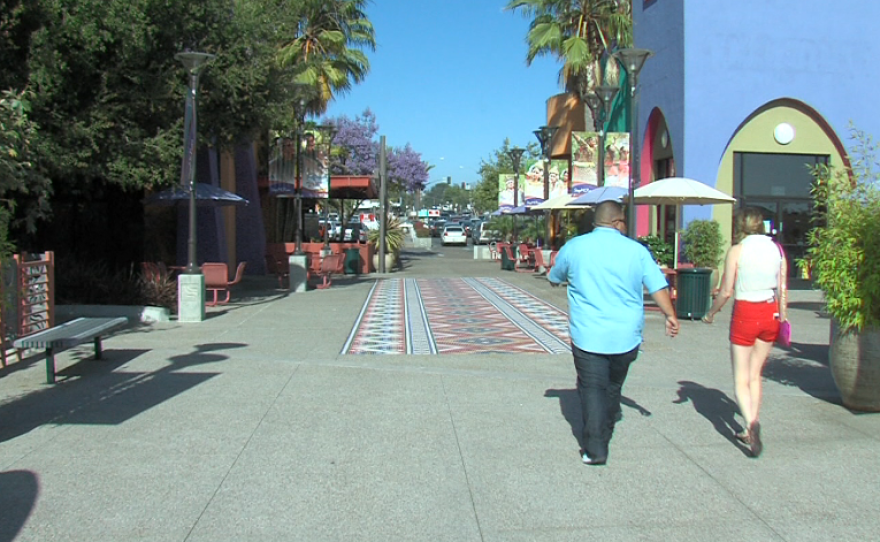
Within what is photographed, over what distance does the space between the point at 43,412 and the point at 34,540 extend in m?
3.15

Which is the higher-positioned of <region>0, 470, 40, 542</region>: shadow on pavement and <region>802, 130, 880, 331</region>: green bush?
<region>802, 130, 880, 331</region>: green bush

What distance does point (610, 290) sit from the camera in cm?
552

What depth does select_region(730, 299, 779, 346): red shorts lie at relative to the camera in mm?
5977

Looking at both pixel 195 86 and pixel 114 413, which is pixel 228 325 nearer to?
pixel 195 86

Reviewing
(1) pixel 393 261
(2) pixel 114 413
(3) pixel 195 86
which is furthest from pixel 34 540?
(1) pixel 393 261

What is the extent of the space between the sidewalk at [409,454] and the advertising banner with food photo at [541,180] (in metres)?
17.5

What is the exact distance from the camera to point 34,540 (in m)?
4.41

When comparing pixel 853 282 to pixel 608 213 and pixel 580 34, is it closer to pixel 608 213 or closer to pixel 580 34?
pixel 608 213

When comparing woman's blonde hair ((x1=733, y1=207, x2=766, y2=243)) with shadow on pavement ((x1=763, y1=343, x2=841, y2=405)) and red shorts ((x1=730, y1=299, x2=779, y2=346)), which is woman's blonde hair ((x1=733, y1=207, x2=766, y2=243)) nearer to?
red shorts ((x1=730, y1=299, x2=779, y2=346))

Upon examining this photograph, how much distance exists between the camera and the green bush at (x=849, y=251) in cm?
698

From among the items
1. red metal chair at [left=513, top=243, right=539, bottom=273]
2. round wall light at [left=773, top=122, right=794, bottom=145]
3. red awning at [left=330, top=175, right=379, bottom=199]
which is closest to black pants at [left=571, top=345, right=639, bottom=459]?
round wall light at [left=773, top=122, right=794, bottom=145]

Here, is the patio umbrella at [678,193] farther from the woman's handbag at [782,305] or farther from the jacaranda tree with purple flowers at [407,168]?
the jacaranda tree with purple flowers at [407,168]

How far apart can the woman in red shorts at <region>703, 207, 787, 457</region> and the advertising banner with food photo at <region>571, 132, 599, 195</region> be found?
1485cm

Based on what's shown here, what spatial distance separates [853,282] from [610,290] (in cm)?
280
